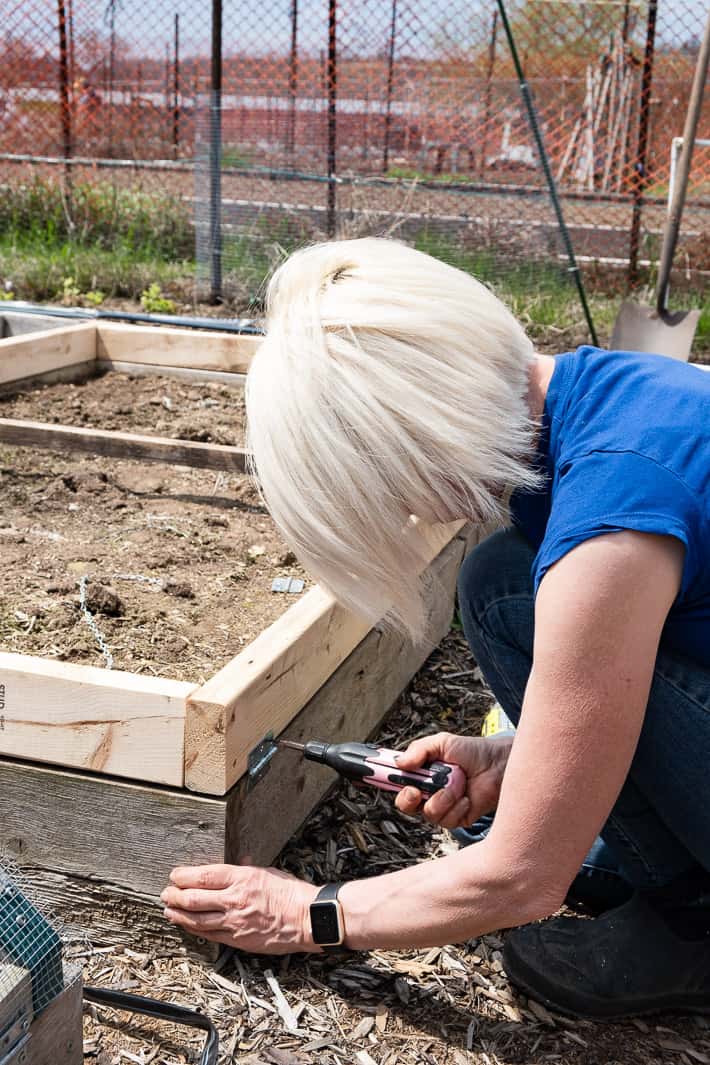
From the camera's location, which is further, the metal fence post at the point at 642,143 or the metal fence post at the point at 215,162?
the metal fence post at the point at 642,143

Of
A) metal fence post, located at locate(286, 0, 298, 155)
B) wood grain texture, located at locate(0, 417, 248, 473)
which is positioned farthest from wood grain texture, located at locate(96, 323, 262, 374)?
metal fence post, located at locate(286, 0, 298, 155)

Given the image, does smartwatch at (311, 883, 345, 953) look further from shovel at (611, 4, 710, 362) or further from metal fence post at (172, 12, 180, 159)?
metal fence post at (172, 12, 180, 159)

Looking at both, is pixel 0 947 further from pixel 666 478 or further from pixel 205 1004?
pixel 666 478

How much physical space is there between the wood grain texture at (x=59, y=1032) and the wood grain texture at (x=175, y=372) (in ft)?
10.3

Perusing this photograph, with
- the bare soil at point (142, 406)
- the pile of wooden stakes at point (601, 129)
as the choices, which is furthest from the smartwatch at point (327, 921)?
the pile of wooden stakes at point (601, 129)

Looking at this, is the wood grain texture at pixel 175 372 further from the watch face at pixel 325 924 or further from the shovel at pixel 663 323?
the watch face at pixel 325 924

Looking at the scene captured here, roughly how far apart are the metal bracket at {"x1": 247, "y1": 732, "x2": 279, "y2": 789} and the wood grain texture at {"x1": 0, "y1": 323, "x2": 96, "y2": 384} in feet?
8.18

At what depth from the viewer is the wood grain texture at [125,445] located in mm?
2840

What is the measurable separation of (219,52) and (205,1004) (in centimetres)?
595

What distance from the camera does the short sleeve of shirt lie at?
1266 millimetres

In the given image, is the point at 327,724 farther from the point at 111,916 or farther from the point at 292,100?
the point at 292,100

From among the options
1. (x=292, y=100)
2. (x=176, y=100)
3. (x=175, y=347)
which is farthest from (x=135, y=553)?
(x=176, y=100)

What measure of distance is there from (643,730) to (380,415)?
67cm

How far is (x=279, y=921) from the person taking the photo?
61.7 inches
